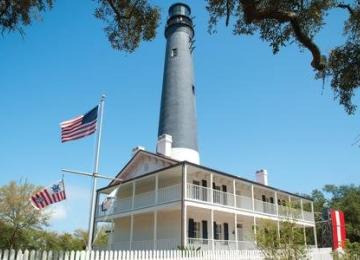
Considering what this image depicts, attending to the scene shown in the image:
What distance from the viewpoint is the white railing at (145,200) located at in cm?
2311

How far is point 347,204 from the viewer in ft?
153

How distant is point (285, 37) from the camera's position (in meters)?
8.80

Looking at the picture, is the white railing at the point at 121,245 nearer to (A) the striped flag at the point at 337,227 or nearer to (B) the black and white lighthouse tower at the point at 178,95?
(B) the black and white lighthouse tower at the point at 178,95

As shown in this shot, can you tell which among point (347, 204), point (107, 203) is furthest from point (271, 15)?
point (347, 204)

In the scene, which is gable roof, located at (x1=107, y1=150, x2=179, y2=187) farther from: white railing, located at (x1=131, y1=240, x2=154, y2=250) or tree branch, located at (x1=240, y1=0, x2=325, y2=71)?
tree branch, located at (x1=240, y1=0, x2=325, y2=71)

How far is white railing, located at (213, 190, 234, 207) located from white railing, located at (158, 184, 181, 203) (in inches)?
116

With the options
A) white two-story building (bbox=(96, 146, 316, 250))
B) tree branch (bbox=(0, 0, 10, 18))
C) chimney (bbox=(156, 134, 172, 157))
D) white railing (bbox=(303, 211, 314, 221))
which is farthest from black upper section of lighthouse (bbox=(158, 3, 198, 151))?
tree branch (bbox=(0, 0, 10, 18))

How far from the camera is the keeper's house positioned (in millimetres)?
21750

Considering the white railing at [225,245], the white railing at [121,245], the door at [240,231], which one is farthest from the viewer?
the door at [240,231]

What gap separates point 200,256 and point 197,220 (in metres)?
8.40

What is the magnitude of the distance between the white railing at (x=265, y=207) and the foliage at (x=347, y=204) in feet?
42.7

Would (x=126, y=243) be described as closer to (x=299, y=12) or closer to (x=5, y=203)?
(x=5, y=203)

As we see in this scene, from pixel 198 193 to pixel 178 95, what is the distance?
9.96 meters

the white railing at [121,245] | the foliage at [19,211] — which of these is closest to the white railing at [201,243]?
the white railing at [121,245]
